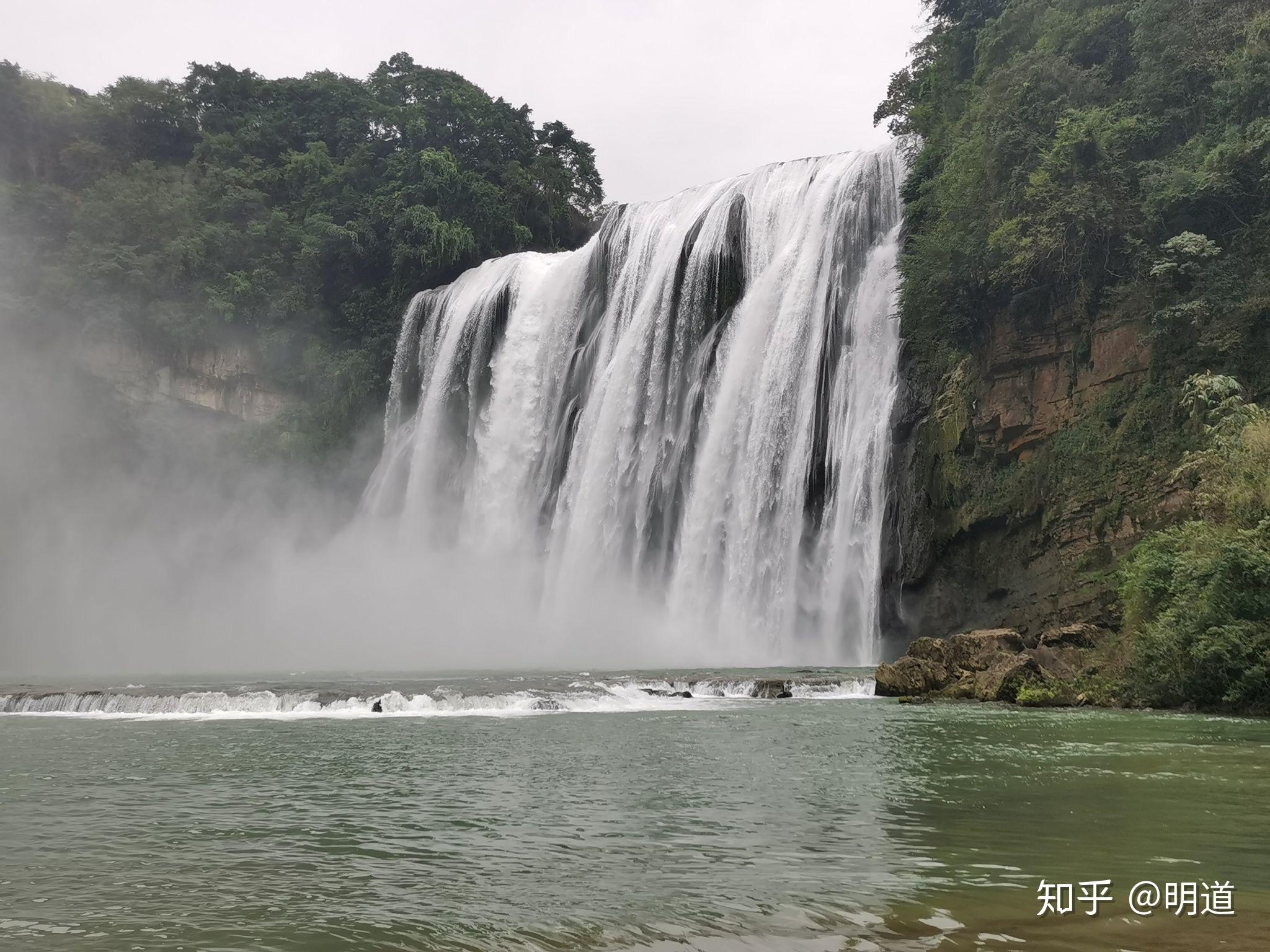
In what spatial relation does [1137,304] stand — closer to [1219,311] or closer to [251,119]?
[1219,311]

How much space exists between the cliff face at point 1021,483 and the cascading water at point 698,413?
0.89 metres

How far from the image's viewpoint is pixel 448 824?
23.6 ft

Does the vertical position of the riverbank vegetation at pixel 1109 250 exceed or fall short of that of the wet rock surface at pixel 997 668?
it exceeds it

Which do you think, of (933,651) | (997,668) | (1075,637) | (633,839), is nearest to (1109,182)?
A: (1075,637)

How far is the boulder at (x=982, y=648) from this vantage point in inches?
712

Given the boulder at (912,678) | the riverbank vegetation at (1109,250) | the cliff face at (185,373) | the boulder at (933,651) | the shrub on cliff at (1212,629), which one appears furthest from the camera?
the cliff face at (185,373)

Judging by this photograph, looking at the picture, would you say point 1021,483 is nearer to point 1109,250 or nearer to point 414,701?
point 1109,250

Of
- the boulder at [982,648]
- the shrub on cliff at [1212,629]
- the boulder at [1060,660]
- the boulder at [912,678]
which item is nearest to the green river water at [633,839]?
the shrub on cliff at [1212,629]

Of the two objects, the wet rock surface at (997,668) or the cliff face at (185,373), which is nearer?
the wet rock surface at (997,668)

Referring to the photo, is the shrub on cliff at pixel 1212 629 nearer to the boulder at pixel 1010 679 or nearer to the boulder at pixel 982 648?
the boulder at pixel 1010 679

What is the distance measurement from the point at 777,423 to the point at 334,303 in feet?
87.1

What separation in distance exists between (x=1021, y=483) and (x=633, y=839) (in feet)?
64.9

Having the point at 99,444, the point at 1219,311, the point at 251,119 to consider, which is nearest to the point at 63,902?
the point at 1219,311

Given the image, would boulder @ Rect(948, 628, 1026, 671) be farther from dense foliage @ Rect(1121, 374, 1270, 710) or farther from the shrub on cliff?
the shrub on cliff
